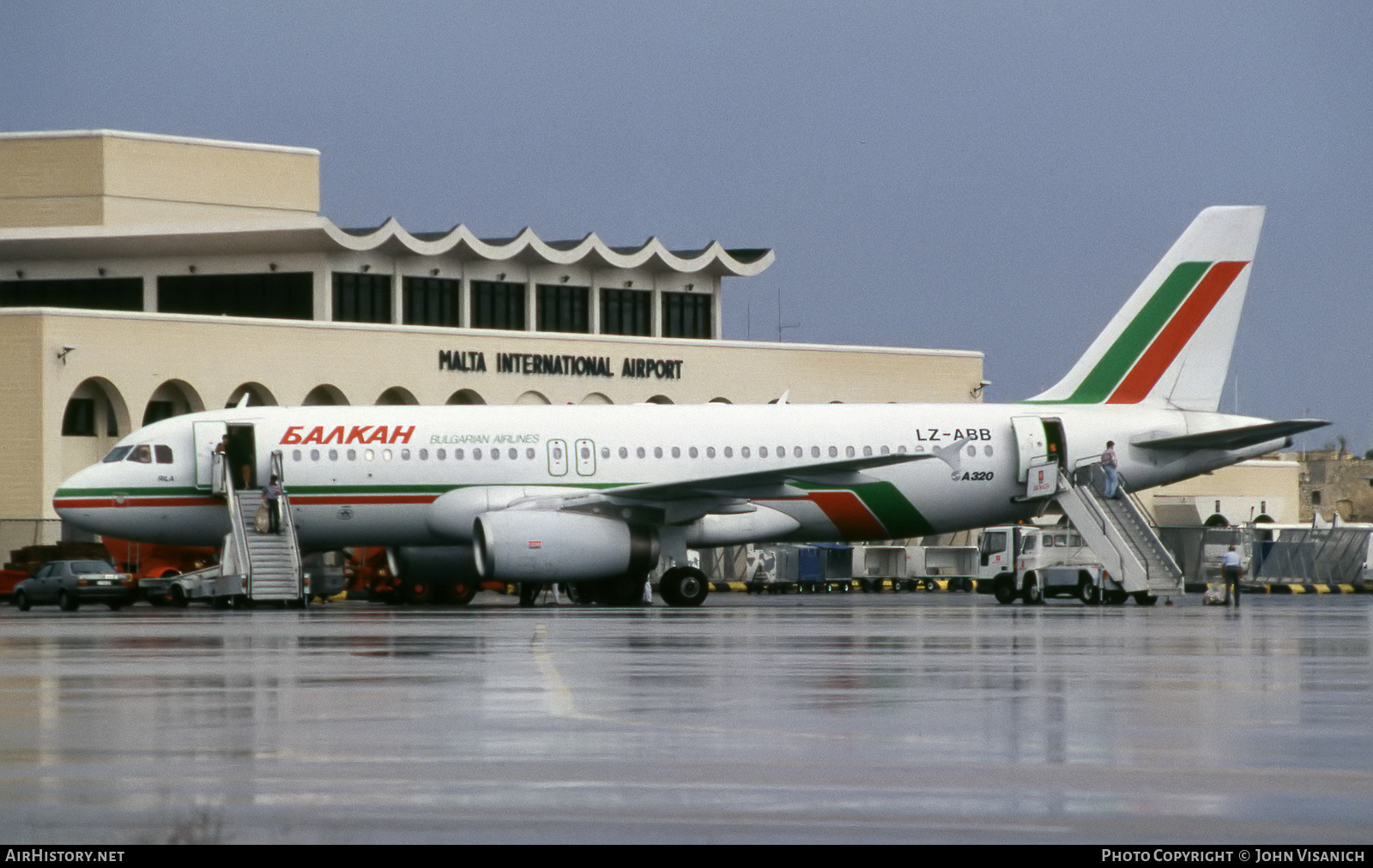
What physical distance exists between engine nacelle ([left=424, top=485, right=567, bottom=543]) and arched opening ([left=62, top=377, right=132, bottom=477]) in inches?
863

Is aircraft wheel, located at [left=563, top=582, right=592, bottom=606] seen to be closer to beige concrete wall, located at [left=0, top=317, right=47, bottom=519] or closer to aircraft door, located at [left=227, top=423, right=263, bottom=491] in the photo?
aircraft door, located at [left=227, top=423, right=263, bottom=491]

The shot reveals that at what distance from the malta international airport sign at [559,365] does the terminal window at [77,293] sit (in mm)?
11592

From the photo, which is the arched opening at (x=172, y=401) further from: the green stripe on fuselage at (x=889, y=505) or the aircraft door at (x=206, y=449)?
the green stripe on fuselage at (x=889, y=505)

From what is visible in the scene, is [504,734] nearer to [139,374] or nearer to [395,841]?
[395,841]

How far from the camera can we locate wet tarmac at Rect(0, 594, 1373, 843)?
370 inches

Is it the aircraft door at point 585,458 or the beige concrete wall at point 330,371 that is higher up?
the beige concrete wall at point 330,371

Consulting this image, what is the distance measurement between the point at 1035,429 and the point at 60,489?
1857 centimetres

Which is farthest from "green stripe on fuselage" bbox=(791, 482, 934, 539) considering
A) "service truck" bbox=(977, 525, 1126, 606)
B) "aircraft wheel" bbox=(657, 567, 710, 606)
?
"service truck" bbox=(977, 525, 1126, 606)

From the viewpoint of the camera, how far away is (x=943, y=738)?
12.7 metres

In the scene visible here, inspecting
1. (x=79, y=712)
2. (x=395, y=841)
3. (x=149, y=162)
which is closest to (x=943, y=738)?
(x=395, y=841)

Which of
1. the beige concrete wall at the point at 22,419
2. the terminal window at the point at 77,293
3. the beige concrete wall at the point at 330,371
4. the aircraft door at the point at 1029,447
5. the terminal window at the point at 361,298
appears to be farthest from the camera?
the terminal window at the point at 77,293

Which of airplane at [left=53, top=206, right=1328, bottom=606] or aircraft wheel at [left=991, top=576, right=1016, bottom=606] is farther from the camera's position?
aircraft wheel at [left=991, top=576, right=1016, bottom=606]

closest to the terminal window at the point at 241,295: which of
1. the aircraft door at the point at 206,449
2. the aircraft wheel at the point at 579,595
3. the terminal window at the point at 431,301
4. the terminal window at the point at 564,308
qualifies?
the terminal window at the point at 431,301

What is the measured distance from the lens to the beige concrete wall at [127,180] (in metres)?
70.2
